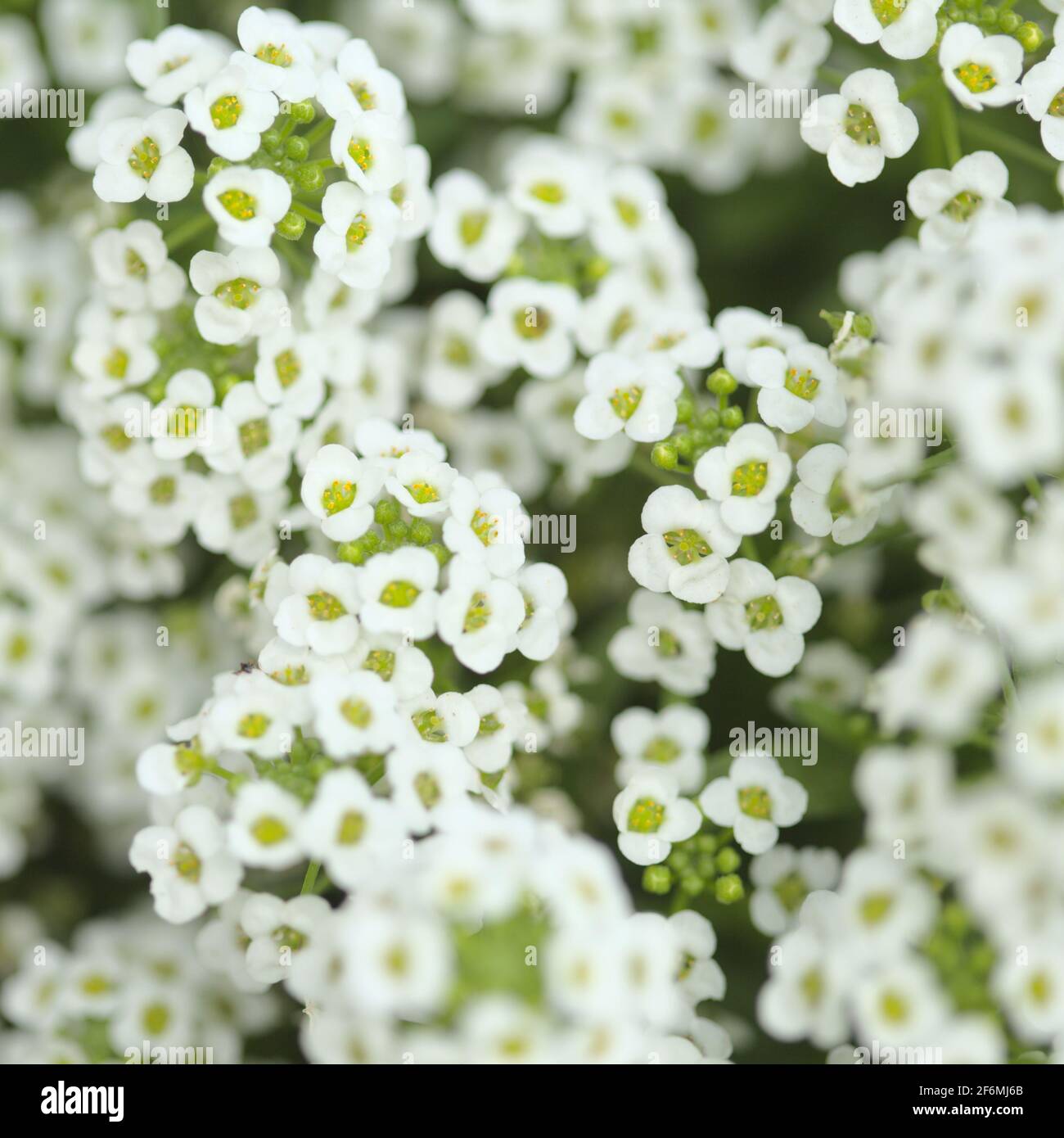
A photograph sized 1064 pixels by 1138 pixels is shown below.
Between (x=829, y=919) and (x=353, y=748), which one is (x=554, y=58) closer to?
(x=353, y=748)

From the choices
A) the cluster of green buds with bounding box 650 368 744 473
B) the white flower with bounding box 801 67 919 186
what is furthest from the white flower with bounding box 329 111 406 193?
the white flower with bounding box 801 67 919 186

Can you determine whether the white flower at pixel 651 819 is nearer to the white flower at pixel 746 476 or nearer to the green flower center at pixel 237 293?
the white flower at pixel 746 476

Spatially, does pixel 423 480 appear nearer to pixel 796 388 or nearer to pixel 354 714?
pixel 354 714

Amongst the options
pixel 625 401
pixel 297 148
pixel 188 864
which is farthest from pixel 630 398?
pixel 188 864

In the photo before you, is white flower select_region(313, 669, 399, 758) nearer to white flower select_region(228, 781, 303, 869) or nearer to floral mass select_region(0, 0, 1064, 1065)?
floral mass select_region(0, 0, 1064, 1065)

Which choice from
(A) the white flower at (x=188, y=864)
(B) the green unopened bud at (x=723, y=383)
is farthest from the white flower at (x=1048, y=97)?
(A) the white flower at (x=188, y=864)

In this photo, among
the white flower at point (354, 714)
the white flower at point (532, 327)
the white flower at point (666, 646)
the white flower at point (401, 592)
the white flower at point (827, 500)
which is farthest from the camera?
the white flower at point (532, 327)
